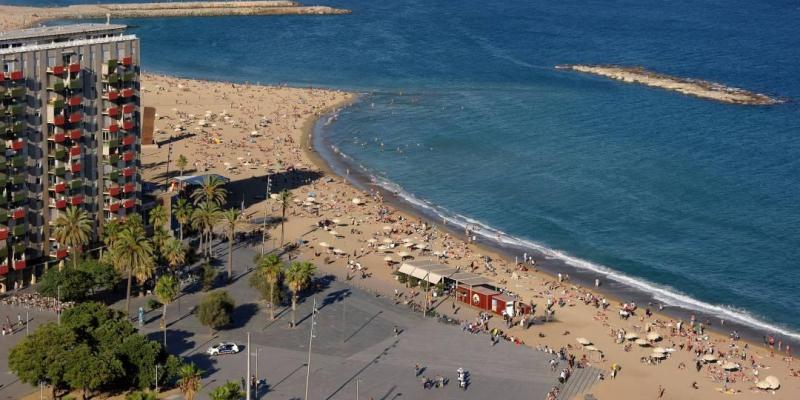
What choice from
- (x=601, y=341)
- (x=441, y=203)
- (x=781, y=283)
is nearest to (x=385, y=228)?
(x=441, y=203)

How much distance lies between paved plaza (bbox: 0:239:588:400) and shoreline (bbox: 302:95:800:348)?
24838 mm

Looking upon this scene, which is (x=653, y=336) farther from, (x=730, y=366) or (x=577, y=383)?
(x=577, y=383)

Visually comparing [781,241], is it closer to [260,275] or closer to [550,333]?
[550,333]

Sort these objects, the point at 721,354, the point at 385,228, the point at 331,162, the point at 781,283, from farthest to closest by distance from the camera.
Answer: the point at 331,162 < the point at 385,228 < the point at 781,283 < the point at 721,354

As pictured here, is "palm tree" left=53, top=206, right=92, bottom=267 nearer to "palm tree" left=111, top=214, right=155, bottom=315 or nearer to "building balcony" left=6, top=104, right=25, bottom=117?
"palm tree" left=111, top=214, right=155, bottom=315

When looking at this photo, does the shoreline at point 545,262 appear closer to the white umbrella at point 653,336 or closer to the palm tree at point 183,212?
the white umbrella at point 653,336

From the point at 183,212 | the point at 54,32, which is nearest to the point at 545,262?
the point at 183,212

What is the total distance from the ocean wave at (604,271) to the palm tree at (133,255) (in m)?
51.7

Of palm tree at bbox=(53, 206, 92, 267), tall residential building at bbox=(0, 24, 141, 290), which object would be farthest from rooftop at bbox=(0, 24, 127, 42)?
palm tree at bbox=(53, 206, 92, 267)

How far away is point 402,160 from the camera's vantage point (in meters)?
178

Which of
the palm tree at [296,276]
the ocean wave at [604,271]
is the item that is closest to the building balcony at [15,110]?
the palm tree at [296,276]

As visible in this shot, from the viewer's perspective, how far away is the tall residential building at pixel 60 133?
10425 cm

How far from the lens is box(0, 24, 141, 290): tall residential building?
10425 cm

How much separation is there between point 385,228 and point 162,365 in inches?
2135
